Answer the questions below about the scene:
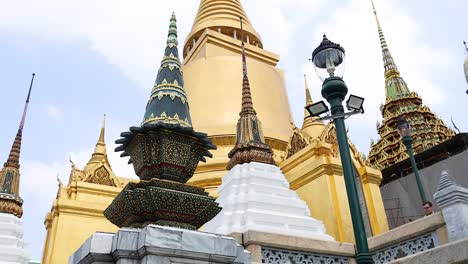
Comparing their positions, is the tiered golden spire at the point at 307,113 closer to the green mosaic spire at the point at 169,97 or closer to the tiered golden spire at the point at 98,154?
the tiered golden spire at the point at 98,154

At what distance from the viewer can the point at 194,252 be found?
2.82 m

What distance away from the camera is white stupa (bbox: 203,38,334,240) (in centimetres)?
745

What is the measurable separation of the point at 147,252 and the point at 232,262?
0.64 m

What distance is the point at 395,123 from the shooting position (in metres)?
23.7

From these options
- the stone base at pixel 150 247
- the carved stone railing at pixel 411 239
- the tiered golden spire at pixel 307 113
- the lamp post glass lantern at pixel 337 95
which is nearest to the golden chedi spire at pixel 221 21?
the tiered golden spire at pixel 307 113

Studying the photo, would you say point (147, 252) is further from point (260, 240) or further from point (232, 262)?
point (260, 240)

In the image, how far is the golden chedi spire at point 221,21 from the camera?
1976 cm

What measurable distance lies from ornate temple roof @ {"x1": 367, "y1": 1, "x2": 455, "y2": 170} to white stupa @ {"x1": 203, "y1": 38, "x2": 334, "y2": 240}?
1390cm

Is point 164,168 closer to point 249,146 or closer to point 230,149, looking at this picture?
point 249,146

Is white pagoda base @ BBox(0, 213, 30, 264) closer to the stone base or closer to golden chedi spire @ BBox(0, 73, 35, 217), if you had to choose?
Result: golden chedi spire @ BBox(0, 73, 35, 217)

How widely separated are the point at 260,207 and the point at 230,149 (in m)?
6.33

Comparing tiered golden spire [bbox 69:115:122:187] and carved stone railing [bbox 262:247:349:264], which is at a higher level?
tiered golden spire [bbox 69:115:122:187]

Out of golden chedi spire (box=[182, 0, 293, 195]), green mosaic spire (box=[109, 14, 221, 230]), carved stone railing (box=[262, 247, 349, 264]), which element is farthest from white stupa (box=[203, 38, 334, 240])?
green mosaic spire (box=[109, 14, 221, 230])

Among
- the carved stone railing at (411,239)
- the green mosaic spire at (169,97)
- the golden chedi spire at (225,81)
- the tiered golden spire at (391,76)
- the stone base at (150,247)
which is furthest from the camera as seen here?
the tiered golden spire at (391,76)
